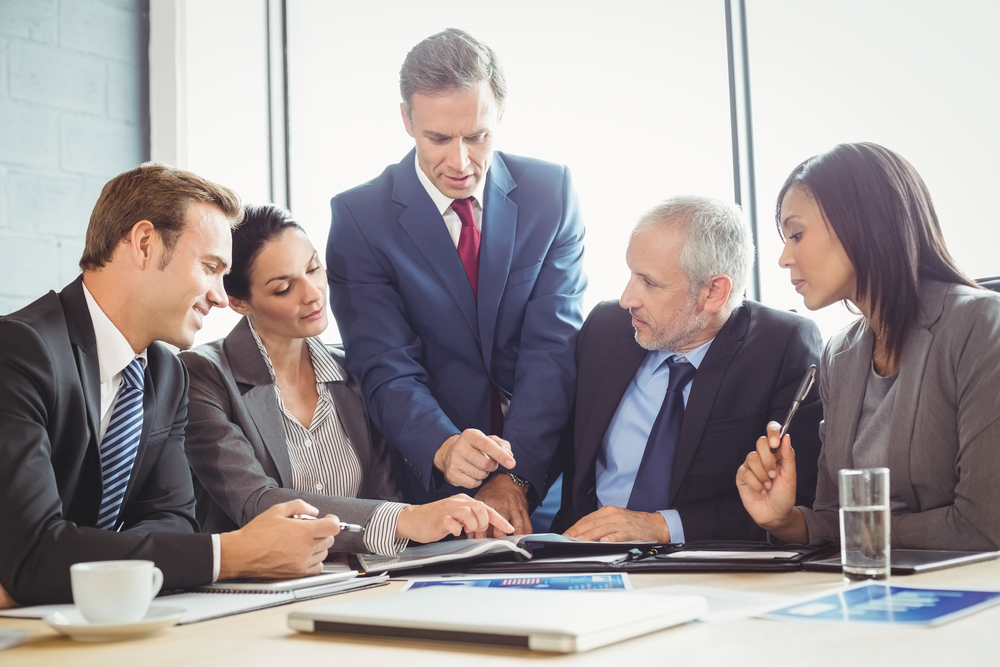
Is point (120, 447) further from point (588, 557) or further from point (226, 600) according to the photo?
point (588, 557)

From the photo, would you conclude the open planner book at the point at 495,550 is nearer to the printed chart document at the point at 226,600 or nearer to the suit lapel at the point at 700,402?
the printed chart document at the point at 226,600

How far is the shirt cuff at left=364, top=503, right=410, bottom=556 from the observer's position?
68.0 inches

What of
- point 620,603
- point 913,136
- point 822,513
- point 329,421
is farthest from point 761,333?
point 620,603

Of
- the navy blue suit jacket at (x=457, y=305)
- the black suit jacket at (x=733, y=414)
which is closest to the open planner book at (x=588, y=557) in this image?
the black suit jacket at (x=733, y=414)

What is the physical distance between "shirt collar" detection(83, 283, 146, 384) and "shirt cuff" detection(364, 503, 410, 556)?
0.54m

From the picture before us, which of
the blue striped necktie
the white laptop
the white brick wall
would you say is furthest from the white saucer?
the white brick wall

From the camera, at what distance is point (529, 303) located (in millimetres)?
2271

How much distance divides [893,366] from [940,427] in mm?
161

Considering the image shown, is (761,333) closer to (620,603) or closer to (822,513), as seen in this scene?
(822,513)

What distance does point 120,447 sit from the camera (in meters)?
1.58

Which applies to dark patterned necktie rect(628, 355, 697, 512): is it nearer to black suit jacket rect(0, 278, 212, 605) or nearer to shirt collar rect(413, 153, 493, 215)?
shirt collar rect(413, 153, 493, 215)

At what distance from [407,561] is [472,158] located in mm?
1107

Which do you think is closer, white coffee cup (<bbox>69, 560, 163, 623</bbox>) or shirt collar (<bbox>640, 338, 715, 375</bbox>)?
white coffee cup (<bbox>69, 560, 163, 623</bbox>)

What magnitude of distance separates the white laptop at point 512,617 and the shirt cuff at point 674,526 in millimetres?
943
